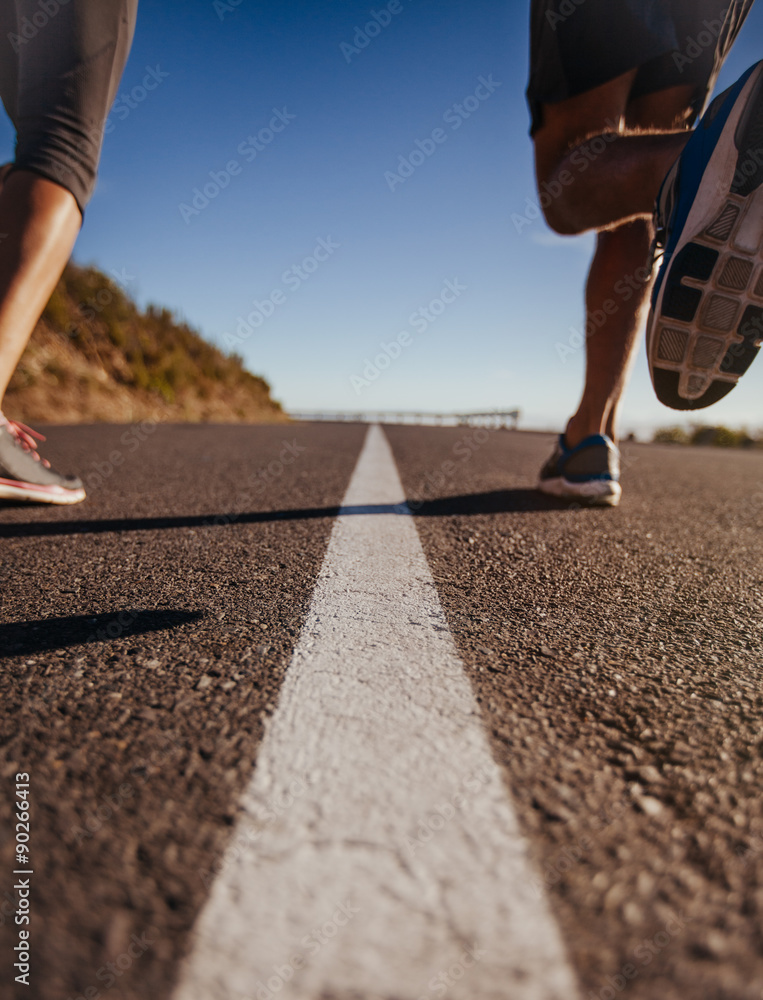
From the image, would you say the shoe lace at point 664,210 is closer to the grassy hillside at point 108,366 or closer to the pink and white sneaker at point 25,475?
the pink and white sneaker at point 25,475

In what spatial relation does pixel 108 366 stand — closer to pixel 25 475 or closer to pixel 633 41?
pixel 25 475

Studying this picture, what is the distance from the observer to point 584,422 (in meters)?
2.63

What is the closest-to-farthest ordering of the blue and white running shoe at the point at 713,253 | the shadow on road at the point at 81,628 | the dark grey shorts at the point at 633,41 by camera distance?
1. the shadow on road at the point at 81,628
2. the blue and white running shoe at the point at 713,253
3. the dark grey shorts at the point at 633,41

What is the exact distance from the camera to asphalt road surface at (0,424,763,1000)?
19.1 inches

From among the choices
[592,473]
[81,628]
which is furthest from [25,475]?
[592,473]

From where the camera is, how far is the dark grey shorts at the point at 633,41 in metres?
2.07

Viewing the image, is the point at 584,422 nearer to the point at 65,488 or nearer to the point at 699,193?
the point at 699,193

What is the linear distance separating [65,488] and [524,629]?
2.00 m

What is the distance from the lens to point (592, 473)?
256 cm

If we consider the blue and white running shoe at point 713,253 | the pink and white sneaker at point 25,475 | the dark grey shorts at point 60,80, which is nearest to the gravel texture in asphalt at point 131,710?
the pink and white sneaker at point 25,475

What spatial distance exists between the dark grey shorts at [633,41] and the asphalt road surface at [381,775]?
1.94 m

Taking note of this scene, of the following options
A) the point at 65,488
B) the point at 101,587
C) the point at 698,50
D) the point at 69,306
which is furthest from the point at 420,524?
the point at 69,306

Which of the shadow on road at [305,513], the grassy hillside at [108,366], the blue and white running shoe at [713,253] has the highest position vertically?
the blue and white running shoe at [713,253]

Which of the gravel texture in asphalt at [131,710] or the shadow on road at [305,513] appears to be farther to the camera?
the shadow on road at [305,513]
